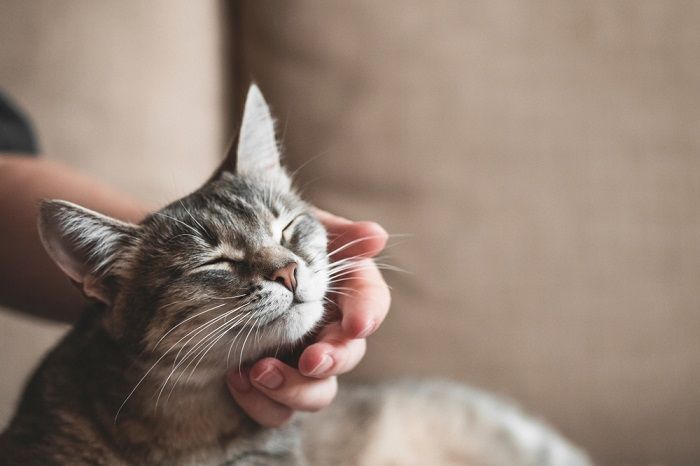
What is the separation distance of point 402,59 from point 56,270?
830 mm

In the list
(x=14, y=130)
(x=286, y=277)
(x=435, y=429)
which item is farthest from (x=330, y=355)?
(x=14, y=130)

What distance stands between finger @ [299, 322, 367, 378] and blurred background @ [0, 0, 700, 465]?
1.95ft

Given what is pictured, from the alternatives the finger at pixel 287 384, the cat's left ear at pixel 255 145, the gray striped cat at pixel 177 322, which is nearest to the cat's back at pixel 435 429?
the gray striped cat at pixel 177 322

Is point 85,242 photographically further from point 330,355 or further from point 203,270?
point 330,355

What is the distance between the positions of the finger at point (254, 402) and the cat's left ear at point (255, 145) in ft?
1.07

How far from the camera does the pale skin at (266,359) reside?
750mm

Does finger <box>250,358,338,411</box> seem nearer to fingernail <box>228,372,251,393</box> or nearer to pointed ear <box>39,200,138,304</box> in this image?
fingernail <box>228,372,251,393</box>

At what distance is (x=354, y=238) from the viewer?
870 mm

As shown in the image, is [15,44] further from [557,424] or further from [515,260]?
[557,424]

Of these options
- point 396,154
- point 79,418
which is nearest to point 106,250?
point 79,418

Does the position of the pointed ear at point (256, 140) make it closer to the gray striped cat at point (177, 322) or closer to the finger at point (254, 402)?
the gray striped cat at point (177, 322)

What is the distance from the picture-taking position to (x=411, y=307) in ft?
4.52

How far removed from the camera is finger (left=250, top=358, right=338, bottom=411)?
76 cm

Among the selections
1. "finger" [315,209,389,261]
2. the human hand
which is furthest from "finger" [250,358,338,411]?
"finger" [315,209,389,261]
